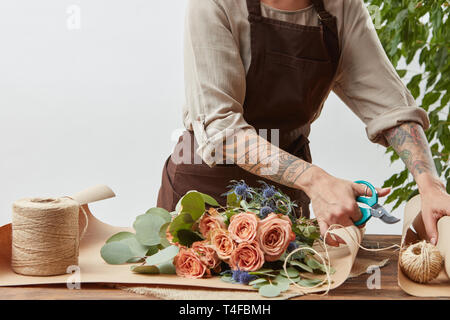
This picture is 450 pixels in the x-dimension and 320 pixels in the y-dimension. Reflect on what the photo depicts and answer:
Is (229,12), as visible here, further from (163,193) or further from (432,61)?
(432,61)

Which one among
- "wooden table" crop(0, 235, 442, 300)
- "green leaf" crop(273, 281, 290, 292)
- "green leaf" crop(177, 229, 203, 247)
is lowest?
"wooden table" crop(0, 235, 442, 300)

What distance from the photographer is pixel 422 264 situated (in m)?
1.12

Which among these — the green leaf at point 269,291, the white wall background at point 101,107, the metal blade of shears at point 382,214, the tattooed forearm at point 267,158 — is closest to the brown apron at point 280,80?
the tattooed forearm at point 267,158

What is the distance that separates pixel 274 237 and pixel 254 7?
2.32 ft

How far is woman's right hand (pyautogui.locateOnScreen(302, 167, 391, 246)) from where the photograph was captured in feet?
4.00

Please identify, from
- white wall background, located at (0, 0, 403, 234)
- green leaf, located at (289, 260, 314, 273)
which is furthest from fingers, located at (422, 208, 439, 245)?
white wall background, located at (0, 0, 403, 234)

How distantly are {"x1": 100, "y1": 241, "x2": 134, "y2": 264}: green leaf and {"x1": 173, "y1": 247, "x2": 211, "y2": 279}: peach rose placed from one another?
145 millimetres

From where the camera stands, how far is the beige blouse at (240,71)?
1.41 metres

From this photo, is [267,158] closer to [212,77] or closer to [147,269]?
[212,77]

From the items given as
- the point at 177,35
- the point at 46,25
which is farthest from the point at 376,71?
the point at 46,25

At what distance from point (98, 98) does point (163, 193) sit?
1693mm

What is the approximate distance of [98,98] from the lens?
332 cm

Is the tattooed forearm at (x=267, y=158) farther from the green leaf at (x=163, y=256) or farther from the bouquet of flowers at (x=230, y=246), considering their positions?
the green leaf at (x=163, y=256)

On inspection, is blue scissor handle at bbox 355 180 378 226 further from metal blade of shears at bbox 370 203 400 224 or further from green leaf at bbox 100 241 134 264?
green leaf at bbox 100 241 134 264
